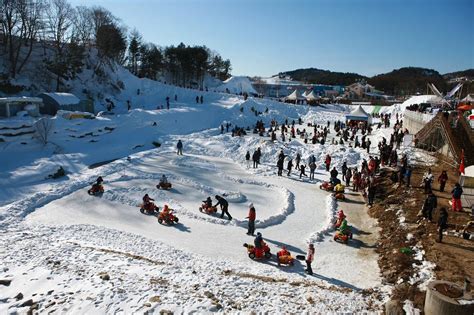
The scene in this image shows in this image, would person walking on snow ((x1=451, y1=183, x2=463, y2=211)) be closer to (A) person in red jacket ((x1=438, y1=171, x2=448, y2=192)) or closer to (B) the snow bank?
(A) person in red jacket ((x1=438, y1=171, x2=448, y2=192))

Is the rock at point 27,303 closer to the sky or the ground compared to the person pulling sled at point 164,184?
closer to the ground

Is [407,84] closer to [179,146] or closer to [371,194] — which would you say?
[179,146]

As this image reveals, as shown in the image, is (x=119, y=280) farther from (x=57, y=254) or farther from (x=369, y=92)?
(x=369, y=92)

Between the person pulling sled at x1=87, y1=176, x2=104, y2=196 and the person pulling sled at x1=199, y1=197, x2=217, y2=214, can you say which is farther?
the person pulling sled at x1=87, y1=176, x2=104, y2=196

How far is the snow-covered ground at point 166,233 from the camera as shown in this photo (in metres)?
10.2

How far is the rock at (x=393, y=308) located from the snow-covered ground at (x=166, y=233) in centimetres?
41

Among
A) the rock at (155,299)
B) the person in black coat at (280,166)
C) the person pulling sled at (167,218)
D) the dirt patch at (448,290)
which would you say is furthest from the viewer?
the person in black coat at (280,166)

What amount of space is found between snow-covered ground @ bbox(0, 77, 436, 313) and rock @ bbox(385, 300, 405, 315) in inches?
16.3

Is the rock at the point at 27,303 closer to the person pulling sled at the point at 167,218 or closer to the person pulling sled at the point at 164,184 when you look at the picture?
the person pulling sled at the point at 167,218

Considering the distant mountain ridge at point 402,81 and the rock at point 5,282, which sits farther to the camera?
the distant mountain ridge at point 402,81

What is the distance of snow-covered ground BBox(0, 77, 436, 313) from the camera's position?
33.4ft

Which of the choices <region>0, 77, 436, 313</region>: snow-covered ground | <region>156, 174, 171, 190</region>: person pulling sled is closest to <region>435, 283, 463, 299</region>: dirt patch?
<region>0, 77, 436, 313</region>: snow-covered ground

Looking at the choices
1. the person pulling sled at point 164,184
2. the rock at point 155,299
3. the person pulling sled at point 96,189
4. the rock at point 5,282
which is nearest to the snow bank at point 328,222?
the rock at point 155,299

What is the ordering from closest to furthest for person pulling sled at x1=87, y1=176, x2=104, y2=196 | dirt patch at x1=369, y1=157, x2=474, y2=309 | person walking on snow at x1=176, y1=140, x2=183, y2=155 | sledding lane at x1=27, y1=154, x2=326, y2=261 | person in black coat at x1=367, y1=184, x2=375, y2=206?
dirt patch at x1=369, y1=157, x2=474, y2=309 < sledding lane at x1=27, y1=154, x2=326, y2=261 < person pulling sled at x1=87, y1=176, x2=104, y2=196 < person in black coat at x1=367, y1=184, x2=375, y2=206 < person walking on snow at x1=176, y1=140, x2=183, y2=155
